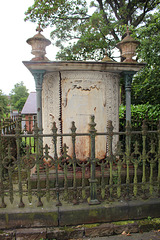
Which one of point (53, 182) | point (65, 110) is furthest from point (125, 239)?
point (65, 110)

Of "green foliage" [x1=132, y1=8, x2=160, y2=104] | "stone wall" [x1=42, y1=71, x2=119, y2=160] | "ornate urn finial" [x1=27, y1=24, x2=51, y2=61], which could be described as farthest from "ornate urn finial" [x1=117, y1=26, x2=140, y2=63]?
"ornate urn finial" [x1=27, y1=24, x2=51, y2=61]

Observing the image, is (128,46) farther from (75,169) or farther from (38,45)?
(75,169)

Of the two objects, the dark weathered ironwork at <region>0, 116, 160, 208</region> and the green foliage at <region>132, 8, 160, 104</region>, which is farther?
the green foliage at <region>132, 8, 160, 104</region>

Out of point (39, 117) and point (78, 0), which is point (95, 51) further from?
point (39, 117)

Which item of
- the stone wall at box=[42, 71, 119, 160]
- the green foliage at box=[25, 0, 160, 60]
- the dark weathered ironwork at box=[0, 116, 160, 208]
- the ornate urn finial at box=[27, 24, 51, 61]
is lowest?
the dark weathered ironwork at box=[0, 116, 160, 208]

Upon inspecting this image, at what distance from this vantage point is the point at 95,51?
40.9ft

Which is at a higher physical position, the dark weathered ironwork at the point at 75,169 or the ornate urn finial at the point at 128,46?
the ornate urn finial at the point at 128,46

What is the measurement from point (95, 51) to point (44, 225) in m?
11.6

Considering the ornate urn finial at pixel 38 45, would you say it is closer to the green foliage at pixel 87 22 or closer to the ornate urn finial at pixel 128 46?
the ornate urn finial at pixel 128 46

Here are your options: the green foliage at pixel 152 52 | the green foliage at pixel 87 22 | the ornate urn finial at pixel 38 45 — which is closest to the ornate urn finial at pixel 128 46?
the green foliage at pixel 152 52

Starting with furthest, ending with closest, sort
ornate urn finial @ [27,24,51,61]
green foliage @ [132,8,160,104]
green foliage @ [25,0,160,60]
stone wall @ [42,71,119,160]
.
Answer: green foliage @ [25,0,160,60]
green foliage @ [132,8,160,104]
stone wall @ [42,71,119,160]
ornate urn finial @ [27,24,51,61]

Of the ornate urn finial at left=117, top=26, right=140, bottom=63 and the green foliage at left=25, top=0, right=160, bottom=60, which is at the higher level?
the green foliage at left=25, top=0, right=160, bottom=60

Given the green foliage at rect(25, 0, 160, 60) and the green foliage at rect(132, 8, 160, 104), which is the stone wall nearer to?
the green foliage at rect(132, 8, 160, 104)

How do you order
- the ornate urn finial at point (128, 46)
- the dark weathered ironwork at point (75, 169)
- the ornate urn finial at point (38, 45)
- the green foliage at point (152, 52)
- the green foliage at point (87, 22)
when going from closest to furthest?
1. the dark weathered ironwork at point (75, 169)
2. the ornate urn finial at point (38, 45)
3. the ornate urn finial at point (128, 46)
4. the green foliage at point (152, 52)
5. the green foliage at point (87, 22)
